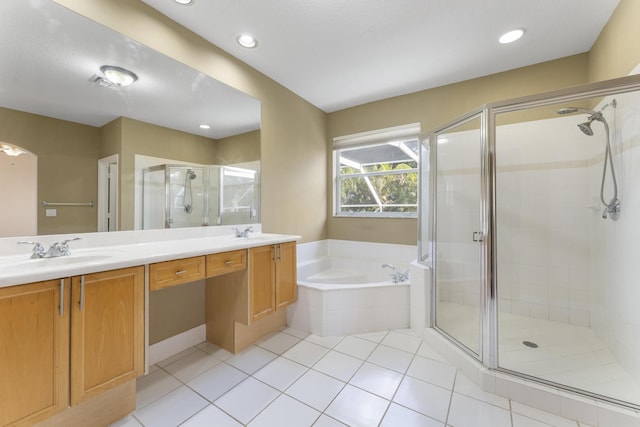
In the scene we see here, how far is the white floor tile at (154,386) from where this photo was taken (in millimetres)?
1479

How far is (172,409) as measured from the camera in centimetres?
140

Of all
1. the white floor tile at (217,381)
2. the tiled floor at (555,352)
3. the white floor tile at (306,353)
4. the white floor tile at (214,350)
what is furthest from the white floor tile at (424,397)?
the white floor tile at (214,350)

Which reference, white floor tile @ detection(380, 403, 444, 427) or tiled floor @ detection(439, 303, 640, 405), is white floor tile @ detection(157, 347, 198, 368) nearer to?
white floor tile @ detection(380, 403, 444, 427)

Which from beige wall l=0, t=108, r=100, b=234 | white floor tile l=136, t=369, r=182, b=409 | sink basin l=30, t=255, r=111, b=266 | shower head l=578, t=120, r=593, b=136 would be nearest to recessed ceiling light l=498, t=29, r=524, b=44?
shower head l=578, t=120, r=593, b=136

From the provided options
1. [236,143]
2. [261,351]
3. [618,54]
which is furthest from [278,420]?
[618,54]

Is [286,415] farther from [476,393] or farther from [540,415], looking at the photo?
[540,415]

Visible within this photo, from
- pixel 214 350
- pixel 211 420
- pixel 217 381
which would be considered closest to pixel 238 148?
pixel 214 350

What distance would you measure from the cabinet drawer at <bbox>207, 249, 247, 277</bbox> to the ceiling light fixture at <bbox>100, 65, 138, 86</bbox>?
1.29 meters

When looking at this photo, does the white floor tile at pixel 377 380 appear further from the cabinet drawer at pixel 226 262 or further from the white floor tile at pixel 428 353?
the cabinet drawer at pixel 226 262

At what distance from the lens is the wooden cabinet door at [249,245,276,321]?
73.3 inches

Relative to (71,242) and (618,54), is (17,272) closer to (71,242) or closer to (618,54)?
(71,242)

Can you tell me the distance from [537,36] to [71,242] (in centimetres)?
359

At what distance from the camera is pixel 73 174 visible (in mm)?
1494

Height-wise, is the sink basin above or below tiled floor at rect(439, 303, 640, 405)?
above
